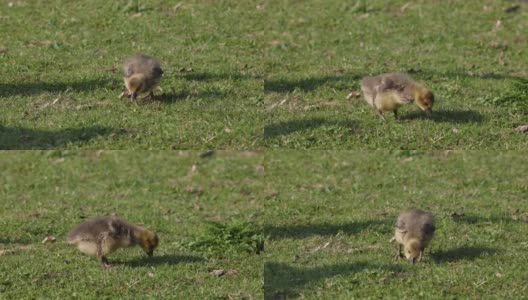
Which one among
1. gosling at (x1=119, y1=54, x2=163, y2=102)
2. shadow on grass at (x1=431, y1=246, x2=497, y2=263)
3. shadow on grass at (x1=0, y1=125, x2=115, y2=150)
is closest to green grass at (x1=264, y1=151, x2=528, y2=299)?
shadow on grass at (x1=431, y1=246, x2=497, y2=263)

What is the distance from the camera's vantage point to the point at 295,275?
13789 millimetres

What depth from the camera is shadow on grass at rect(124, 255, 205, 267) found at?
14.1 meters

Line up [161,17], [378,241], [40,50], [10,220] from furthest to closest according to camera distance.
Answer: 1. [161,17]
2. [40,50]
3. [10,220]
4. [378,241]

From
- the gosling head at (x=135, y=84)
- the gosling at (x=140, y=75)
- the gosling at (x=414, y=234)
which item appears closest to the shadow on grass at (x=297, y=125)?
the gosling at (x=140, y=75)

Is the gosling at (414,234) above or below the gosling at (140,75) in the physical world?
below

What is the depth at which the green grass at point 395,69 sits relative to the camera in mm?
15625

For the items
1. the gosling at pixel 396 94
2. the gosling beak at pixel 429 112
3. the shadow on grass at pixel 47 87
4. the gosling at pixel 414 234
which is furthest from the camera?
the shadow on grass at pixel 47 87

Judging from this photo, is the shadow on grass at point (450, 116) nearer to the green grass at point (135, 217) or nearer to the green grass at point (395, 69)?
the green grass at point (395, 69)

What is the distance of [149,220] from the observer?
16.0 meters

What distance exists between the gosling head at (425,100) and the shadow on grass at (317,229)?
→ 5.52ft

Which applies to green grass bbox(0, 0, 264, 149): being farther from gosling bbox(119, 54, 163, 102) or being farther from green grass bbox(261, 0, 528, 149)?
green grass bbox(261, 0, 528, 149)

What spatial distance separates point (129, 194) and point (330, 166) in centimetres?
325

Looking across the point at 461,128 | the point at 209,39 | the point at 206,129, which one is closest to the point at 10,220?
the point at 206,129

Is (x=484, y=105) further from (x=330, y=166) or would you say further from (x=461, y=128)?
(x=330, y=166)
